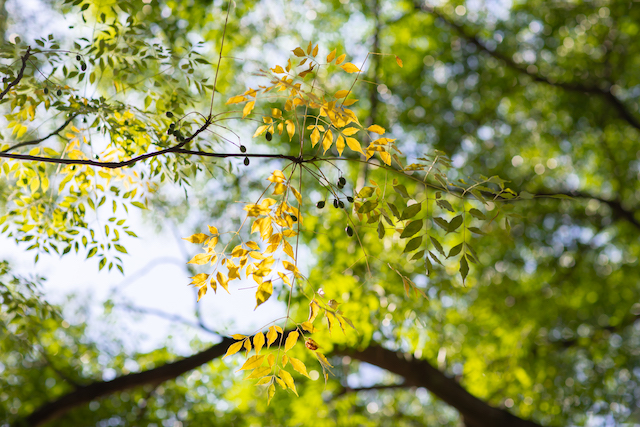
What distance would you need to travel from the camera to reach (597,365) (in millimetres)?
4988

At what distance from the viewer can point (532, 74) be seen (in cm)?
563

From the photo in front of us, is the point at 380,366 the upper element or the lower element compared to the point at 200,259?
upper

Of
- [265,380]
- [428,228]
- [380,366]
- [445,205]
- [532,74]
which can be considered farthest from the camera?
[532,74]

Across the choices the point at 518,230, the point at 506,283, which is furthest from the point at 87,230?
the point at 518,230

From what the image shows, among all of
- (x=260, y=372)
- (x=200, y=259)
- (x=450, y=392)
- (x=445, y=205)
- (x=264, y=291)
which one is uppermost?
(x=450, y=392)

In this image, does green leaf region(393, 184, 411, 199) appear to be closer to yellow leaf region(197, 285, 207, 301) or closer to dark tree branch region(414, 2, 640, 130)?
yellow leaf region(197, 285, 207, 301)

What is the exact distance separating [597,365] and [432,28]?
4438 mm

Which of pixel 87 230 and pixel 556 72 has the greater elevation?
pixel 556 72

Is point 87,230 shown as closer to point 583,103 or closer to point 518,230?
point 518,230

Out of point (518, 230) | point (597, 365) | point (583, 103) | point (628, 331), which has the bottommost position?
point (597, 365)

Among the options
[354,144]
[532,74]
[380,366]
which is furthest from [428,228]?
[354,144]

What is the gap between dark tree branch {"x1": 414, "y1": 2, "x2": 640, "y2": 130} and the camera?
5605mm

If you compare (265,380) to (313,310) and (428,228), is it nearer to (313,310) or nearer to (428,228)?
(313,310)

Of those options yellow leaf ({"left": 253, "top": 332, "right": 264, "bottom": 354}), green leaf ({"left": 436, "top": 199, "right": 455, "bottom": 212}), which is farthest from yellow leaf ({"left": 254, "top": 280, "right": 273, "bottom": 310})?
green leaf ({"left": 436, "top": 199, "right": 455, "bottom": 212})
